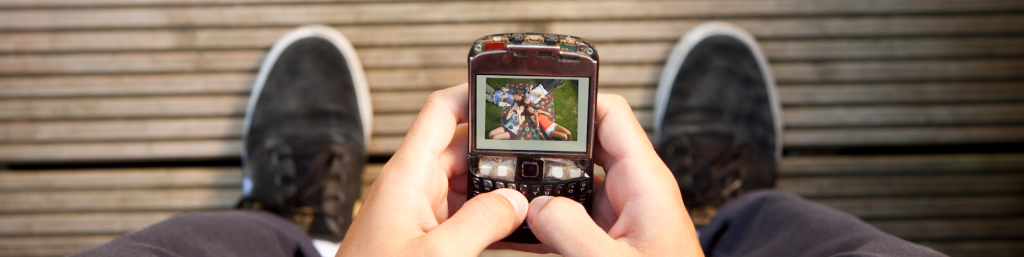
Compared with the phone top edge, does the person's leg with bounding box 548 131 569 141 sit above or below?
below

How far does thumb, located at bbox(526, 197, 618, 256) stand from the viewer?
476 millimetres

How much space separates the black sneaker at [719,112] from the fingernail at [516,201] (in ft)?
2.21

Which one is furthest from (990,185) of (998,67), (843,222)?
(843,222)

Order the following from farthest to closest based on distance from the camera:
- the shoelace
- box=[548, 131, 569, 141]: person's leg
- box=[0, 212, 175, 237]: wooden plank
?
box=[0, 212, 175, 237]: wooden plank
the shoelace
box=[548, 131, 569, 141]: person's leg

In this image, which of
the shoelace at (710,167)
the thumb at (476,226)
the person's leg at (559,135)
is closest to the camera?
the thumb at (476,226)

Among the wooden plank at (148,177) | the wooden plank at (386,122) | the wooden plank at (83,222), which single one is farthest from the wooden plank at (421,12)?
the wooden plank at (83,222)

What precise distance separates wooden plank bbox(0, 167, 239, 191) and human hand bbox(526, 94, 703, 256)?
98 cm

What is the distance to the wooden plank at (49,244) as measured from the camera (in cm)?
124

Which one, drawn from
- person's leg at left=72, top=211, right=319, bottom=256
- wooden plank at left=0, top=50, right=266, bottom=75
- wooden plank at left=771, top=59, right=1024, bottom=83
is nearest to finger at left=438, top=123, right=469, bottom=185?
person's leg at left=72, top=211, right=319, bottom=256

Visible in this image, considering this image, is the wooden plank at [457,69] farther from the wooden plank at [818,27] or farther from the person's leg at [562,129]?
the person's leg at [562,129]

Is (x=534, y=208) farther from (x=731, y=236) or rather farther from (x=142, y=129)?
(x=142, y=129)

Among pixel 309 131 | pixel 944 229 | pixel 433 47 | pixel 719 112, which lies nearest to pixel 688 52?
pixel 719 112

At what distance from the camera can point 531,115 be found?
0.55m

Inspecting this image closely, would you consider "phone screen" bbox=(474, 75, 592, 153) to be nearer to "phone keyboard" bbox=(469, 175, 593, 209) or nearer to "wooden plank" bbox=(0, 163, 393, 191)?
"phone keyboard" bbox=(469, 175, 593, 209)
